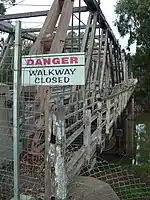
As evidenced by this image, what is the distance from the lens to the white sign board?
344cm

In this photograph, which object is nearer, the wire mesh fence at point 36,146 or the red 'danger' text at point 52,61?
the wire mesh fence at point 36,146

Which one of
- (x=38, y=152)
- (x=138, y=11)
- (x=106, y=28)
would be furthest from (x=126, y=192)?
(x=138, y=11)

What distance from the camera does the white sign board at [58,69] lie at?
3.44 meters

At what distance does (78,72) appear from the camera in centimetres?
344

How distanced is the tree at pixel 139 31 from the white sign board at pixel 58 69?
2449 cm

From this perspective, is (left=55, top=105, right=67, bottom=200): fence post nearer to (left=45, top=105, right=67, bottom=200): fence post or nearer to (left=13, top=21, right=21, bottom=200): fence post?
(left=45, top=105, right=67, bottom=200): fence post

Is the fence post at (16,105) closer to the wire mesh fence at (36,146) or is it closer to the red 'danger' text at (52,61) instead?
the wire mesh fence at (36,146)

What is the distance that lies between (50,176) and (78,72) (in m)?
1.07

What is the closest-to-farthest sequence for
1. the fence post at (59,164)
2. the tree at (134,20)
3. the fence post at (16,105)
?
the fence post at (59,164)
the fence post at (16,105)
the tree at (134,20)

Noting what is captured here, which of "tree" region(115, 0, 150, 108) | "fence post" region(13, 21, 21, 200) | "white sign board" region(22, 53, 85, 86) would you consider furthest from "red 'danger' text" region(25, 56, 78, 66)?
"tree" region(115, 0, 150, 108)

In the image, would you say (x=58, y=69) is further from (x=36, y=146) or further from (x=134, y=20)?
(x=134, y=20)

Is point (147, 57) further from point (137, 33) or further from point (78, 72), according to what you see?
point (78, 72)

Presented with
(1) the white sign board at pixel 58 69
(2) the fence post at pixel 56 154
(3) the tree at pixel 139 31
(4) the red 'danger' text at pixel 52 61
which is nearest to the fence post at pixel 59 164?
(2) the fence post at pixel 56 154

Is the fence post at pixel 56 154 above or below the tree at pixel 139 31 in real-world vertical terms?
below
